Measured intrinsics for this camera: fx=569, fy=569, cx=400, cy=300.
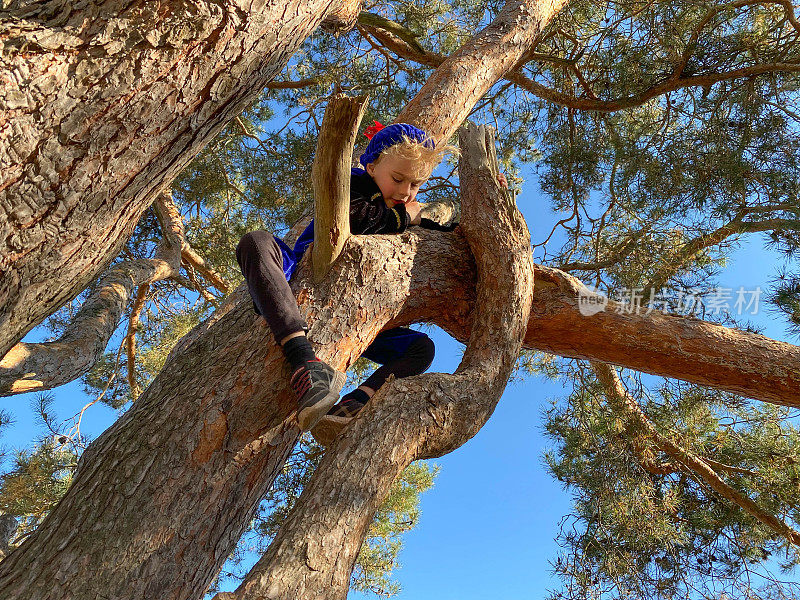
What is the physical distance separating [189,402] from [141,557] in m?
0.35

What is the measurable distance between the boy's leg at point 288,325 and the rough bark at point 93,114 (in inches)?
16.8

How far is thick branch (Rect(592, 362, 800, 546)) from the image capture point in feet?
9.09

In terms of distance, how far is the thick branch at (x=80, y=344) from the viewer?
→ 2.43 meters

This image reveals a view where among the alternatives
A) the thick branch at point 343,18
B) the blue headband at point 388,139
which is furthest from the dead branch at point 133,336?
the blue headband at point 388,139

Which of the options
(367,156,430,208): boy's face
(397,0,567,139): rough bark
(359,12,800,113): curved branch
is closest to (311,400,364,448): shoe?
(367,156,430,208): boy's face

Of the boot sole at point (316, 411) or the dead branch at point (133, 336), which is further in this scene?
the dead branch at point (133, 336)

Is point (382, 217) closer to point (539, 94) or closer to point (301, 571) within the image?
point (301, 571)

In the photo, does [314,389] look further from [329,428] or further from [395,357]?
[395,357]

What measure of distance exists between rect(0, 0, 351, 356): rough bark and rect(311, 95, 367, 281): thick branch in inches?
7.7

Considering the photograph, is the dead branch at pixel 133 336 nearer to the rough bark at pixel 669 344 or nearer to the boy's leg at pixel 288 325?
the boy's leg at pixel 288 325

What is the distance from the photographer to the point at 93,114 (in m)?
0.93

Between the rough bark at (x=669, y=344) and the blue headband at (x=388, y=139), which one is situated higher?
the blue headband at (x=388, y=139)

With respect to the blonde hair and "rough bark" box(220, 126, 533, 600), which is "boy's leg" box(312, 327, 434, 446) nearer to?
"rough bark" box(220, 126, 533, 600)

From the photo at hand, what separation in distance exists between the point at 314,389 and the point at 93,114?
712mm
